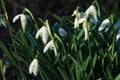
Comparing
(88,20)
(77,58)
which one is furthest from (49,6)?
(88,20)

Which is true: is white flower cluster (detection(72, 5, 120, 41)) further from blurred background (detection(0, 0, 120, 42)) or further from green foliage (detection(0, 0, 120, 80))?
blurred background (detection(0, 0, 120, 42))

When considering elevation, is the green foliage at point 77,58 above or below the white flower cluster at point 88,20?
below

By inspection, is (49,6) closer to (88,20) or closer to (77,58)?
(77,58)

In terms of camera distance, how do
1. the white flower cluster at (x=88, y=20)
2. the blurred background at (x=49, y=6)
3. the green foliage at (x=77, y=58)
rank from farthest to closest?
the blurred background at (x=49, y=6) → the green foliage at (x=77, y=58) → the white flower cluster at (x=88, y=20)

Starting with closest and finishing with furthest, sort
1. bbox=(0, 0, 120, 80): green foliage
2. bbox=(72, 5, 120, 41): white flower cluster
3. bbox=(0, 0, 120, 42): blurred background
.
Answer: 1. bbox=(72, 5, 120, 41): white flower cluster
2. bbox=(0, 0, 120, 80): green foliage
3. bbox=(0, 0, 120, 42): blurred background

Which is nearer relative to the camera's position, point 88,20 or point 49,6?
point 88,20

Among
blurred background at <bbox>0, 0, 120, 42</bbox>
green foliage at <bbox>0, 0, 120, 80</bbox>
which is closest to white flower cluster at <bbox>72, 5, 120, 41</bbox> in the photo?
green foliage at <bbox>0, 0, 120, 80</bbox>

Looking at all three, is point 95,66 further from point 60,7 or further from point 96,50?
point 60,7

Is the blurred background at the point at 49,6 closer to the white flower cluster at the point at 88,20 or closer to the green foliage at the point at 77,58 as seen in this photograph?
the green foliage at the point at 77,58

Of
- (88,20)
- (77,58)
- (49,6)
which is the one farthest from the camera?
(49,6)

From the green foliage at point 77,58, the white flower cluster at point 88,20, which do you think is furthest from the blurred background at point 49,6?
the white flower cluster at point 88,20

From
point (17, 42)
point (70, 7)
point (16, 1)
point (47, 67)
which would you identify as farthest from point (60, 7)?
point (47, 67)
